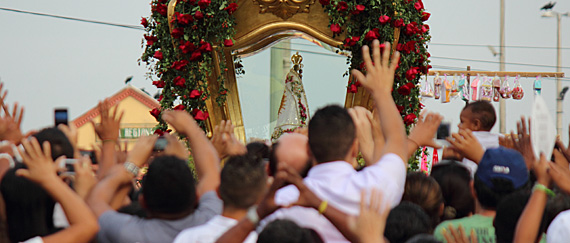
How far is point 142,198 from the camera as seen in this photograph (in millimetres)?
3012

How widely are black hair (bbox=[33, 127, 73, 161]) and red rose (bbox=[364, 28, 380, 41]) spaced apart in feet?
13.2

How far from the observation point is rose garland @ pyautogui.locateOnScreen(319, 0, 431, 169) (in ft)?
23.7

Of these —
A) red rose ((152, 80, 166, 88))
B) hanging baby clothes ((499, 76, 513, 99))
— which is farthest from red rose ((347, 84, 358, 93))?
hanging baby clothes ((499, 76, 513, 99))

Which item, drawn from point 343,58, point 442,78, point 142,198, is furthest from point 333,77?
point 442,78

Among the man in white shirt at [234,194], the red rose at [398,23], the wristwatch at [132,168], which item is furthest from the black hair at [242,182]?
the red rose at [398,23]

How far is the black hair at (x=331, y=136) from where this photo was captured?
272cm

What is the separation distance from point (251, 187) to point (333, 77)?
→ 504 centimetres

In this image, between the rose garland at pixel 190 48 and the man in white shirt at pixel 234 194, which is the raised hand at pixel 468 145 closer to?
the man in white shirt at pixel 234 194

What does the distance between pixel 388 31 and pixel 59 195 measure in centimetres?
504

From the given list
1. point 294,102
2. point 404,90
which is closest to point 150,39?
point 294,102

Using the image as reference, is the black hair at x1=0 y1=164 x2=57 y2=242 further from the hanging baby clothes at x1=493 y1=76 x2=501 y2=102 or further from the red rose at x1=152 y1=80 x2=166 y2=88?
the hanging baby clothes at x1=493 y1=76 x2=501 y2=102

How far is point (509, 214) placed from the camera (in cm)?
304

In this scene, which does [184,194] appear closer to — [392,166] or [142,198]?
[142,198]

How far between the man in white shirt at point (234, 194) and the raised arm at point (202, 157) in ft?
2.10
